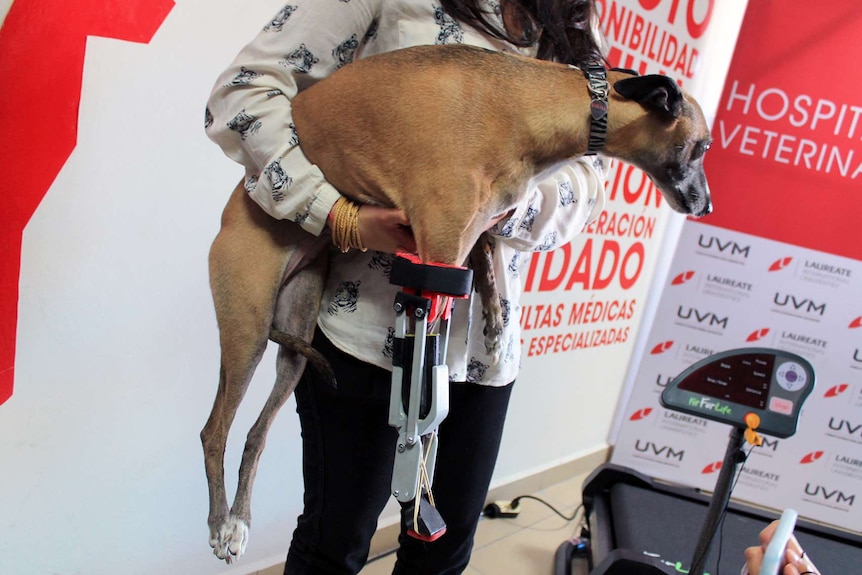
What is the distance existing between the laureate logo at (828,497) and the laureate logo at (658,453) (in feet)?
1.96

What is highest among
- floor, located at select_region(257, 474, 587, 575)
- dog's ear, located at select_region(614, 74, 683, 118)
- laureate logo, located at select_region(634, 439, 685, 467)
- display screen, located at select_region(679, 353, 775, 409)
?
dog's ear, located at select_region(614, 74, 683, 118)

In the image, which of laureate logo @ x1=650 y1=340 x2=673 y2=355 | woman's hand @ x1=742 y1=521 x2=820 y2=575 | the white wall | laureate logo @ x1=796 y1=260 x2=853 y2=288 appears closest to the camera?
the white wall

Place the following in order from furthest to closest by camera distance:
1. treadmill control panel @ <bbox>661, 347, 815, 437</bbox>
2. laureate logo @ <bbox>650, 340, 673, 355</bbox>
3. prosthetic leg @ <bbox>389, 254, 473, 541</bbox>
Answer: laureate logo @ <bbox>650, 340, 673, 355</bbox> → treadmill control panel @ <bbox>661, 347, 815, 437</bbox> → prosthetic leg @ <bbox>389, 254, 473, 541</bbox>

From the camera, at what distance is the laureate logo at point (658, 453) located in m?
3.35

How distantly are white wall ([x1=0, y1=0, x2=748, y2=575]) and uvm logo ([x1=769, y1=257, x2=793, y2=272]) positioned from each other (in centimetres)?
238

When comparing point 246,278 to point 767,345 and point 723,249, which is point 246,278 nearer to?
point 723,249

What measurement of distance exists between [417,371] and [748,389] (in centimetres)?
126

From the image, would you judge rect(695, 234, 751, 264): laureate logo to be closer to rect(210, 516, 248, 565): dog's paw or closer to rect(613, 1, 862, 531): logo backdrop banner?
rect(613, 1, 862, 531): logo backdrop banner

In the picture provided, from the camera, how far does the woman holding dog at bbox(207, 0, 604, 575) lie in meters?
1.05

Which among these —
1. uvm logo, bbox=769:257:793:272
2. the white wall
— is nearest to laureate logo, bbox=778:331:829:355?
uvm logo, bbox=769:257:793:272

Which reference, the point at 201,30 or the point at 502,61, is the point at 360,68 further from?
the point at 201,30

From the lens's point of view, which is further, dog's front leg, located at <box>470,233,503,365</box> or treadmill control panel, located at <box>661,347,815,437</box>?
treadmill control panel, located at <box>661,347,815,437</box>

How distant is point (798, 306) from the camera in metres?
3.08

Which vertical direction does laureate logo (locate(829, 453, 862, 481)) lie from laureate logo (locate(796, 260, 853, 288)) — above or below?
below
